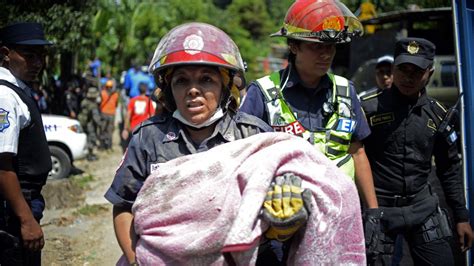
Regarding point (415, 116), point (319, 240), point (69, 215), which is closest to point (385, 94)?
point (415, 116)

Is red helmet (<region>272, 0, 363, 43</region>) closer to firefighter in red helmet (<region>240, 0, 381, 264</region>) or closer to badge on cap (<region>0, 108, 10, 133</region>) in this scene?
firefighter in red helmet (<region>240, 0, 381, 264</region>)

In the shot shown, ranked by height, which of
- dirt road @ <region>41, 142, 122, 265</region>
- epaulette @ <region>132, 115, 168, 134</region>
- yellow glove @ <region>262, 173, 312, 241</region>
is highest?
epaulette @ <region>132, 115, 168, 134</region>

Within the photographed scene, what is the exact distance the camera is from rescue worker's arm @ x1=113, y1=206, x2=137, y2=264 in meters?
2.24

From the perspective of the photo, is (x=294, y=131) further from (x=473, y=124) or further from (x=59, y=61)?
(x=59, y=61)

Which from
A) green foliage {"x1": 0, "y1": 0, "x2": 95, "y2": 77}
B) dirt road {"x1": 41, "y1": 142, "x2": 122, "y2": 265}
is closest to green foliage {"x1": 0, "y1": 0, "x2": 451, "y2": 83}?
green foliage {"x1": 0, "y1": 0, "x2": 95, "y2": 77}

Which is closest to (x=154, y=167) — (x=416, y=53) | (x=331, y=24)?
(x=331, y=24)

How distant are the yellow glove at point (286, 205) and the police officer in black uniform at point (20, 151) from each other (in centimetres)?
179

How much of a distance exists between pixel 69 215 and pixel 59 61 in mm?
6859

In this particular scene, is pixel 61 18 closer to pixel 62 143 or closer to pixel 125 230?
pixel 62 143

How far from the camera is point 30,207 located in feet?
11.4

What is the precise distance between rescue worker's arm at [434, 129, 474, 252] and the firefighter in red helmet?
99 centimetres

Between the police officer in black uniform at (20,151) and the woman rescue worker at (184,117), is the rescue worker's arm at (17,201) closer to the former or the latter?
the police officer in black uniform at (20,151)

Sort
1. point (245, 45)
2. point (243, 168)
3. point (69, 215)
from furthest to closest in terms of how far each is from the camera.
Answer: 1. point (245, 45)
2. point (69, 215)
3. point (243, 168)

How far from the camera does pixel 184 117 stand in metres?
2.35
